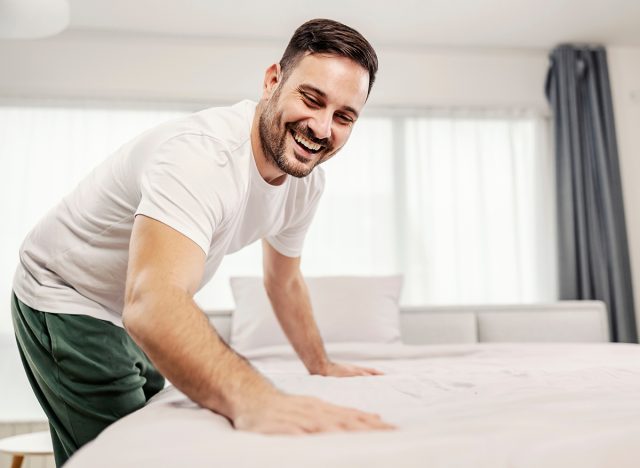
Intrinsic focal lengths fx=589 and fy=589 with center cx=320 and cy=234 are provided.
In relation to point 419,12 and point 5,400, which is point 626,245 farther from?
point 5,400

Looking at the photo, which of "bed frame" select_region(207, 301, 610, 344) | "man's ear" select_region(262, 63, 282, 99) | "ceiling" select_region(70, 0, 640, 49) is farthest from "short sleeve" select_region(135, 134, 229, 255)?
"ceiling" select_region(70, 0, 640, 49)

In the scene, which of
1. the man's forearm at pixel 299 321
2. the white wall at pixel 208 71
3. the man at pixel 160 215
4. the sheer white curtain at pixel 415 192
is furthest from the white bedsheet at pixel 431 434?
the white wall at pixel 208 71

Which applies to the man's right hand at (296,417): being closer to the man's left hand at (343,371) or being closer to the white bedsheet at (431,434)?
the white bedsheet at (431,434)

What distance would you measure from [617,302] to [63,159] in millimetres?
3507

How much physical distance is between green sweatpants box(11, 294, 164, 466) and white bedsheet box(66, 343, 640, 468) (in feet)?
1.15

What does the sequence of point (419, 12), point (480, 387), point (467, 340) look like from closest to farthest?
point (480, 387)
point (467, 340)
point (419, 12)

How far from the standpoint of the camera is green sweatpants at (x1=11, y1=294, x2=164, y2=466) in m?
1.22

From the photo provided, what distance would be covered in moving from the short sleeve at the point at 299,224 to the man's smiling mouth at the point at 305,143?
219mm

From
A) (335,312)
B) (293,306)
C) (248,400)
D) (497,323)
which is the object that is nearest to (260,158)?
(293,306)

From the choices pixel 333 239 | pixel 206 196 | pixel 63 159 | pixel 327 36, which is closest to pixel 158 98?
pixel 63 159

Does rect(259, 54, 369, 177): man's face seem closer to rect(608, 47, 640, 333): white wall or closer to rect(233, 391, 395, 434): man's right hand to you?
rect(233, 391, 395, 434): man's right hand

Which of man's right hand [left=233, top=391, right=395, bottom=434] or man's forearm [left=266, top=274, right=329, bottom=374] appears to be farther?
man's forearm [left=266, top=274, right=329, bottom=374]

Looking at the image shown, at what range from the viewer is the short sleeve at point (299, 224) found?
1535mm

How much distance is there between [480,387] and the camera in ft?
3.51
